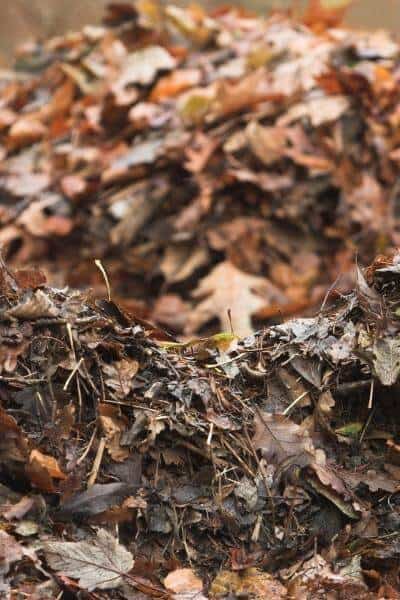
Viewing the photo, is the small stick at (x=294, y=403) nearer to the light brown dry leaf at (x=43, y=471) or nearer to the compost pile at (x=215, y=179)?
the light brown dry leaf at (x=43, y=471)

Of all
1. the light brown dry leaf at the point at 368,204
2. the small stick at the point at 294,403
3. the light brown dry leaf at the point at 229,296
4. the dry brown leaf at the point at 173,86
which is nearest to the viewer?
the small stick at the point at 294,403

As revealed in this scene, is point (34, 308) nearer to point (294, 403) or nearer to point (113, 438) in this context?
point (113, 438)

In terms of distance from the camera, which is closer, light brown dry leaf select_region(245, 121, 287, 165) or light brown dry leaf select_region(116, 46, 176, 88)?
light brown dry leaf select_region(245, 121, 287, 165)

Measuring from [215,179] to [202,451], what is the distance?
2.50 m

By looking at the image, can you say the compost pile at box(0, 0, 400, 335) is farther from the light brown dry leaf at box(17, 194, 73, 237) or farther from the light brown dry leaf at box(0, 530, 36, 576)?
the light brown dry leaf at box(0, 530, 36, 576)

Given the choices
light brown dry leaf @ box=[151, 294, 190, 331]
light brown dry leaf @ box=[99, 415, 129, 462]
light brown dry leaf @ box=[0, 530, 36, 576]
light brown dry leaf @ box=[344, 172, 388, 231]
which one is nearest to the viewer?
light brown dry leaf @ box=[0, 530, 36, 576]

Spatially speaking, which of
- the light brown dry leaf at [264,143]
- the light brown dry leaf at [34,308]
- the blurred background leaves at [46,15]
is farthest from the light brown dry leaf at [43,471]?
the blurred background leaves at [46,15]

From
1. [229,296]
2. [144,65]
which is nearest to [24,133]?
[144,65]

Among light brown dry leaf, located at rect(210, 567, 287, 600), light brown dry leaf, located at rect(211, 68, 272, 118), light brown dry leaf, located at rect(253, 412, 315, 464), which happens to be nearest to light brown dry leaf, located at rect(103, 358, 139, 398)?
light brown dry leaf, located at rect(253, 412, 315, 464)

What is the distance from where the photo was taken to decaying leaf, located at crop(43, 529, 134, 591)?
1.18 meters

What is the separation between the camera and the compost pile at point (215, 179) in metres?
3.68

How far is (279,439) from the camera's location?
1406 millimetres

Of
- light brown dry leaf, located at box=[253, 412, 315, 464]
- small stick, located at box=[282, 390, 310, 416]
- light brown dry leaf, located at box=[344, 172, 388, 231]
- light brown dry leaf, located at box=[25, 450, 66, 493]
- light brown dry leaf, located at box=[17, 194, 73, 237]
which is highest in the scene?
light brown dry leaf, located at box=[25, 450, 66, 493]

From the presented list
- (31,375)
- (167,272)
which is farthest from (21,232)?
(31,375)
